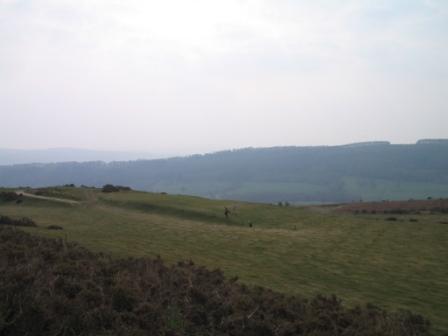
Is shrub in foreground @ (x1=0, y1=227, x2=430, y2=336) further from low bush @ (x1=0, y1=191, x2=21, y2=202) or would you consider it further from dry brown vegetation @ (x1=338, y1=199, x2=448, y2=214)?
dry brown vegetation @ (x1=338, y1=199, x2=448, y2=214)

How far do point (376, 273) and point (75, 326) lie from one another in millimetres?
15496

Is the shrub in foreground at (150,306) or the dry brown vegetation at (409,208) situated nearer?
the shrub in foreground at (150,306)

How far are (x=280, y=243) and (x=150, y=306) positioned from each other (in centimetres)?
1854

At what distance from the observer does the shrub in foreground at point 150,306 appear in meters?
9.51

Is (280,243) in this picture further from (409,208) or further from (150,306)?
(409,208)

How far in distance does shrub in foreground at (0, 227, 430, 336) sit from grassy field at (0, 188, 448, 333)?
2.58 m

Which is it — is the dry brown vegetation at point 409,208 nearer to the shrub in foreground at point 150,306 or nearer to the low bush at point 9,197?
the low bush at point 9,197

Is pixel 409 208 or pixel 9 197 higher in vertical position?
pixel 9 197

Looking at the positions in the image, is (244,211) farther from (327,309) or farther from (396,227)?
(327,309)

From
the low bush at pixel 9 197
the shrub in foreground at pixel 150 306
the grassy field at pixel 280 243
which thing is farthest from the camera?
the low bush at pixel 9 197

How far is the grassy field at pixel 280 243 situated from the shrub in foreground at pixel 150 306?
2583 mm

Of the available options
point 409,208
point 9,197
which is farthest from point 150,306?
point 409,208

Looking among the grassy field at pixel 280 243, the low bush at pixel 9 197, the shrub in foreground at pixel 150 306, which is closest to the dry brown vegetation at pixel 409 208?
the grassy field at pixel 280 243

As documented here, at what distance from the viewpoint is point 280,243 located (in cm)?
2859
